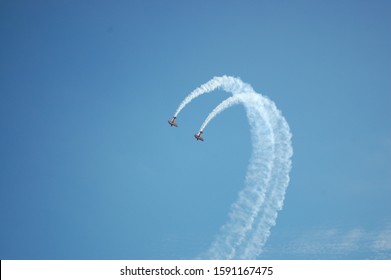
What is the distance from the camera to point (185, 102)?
2859 inches

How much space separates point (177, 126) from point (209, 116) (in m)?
5.52

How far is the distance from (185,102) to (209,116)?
14.3 feet
